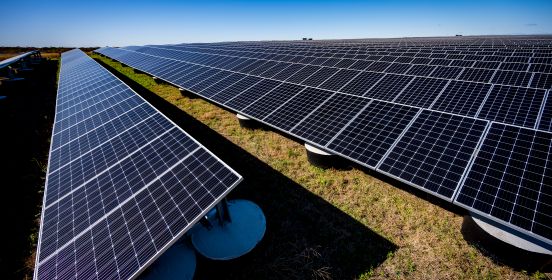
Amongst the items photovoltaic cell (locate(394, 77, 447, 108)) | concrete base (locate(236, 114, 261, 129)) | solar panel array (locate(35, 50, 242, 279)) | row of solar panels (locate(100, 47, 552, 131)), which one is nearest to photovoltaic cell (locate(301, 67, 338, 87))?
row of solar panels (locate(100, 47, 552, 131))

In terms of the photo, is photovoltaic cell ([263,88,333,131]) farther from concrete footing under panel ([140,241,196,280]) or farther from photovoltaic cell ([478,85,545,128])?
photovoltaic cell ([478,85,545,128])

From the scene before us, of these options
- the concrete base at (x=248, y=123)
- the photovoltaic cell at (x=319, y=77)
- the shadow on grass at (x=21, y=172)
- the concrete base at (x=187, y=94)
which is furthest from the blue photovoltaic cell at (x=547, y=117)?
the concrete base at (x=187, y=94)

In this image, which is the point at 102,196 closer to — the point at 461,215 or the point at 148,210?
the point at 148,210

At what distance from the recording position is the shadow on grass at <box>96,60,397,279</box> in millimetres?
7164

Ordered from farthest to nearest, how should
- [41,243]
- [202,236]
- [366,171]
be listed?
1. [366,171]
2. [202,236]
3. [41,243]

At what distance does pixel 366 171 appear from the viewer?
10.7m

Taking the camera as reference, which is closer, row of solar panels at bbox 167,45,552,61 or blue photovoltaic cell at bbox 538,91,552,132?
blue photovoltaic cell at bbox 538,91,552,132

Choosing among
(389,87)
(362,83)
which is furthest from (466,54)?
(362,83)

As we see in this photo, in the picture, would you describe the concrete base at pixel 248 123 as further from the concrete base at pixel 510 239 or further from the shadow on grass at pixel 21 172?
the concrete base at pixel 510 239

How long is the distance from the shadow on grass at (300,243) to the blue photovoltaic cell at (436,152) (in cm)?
239

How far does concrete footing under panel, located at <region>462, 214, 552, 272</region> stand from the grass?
0.25 metres

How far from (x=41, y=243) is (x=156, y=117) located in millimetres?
5239

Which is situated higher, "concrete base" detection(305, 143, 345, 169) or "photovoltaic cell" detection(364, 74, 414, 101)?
"photovoltaic cell" detection(364, 74, 414, 101)

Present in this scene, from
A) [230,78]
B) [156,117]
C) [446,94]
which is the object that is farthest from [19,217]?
[446,94]
